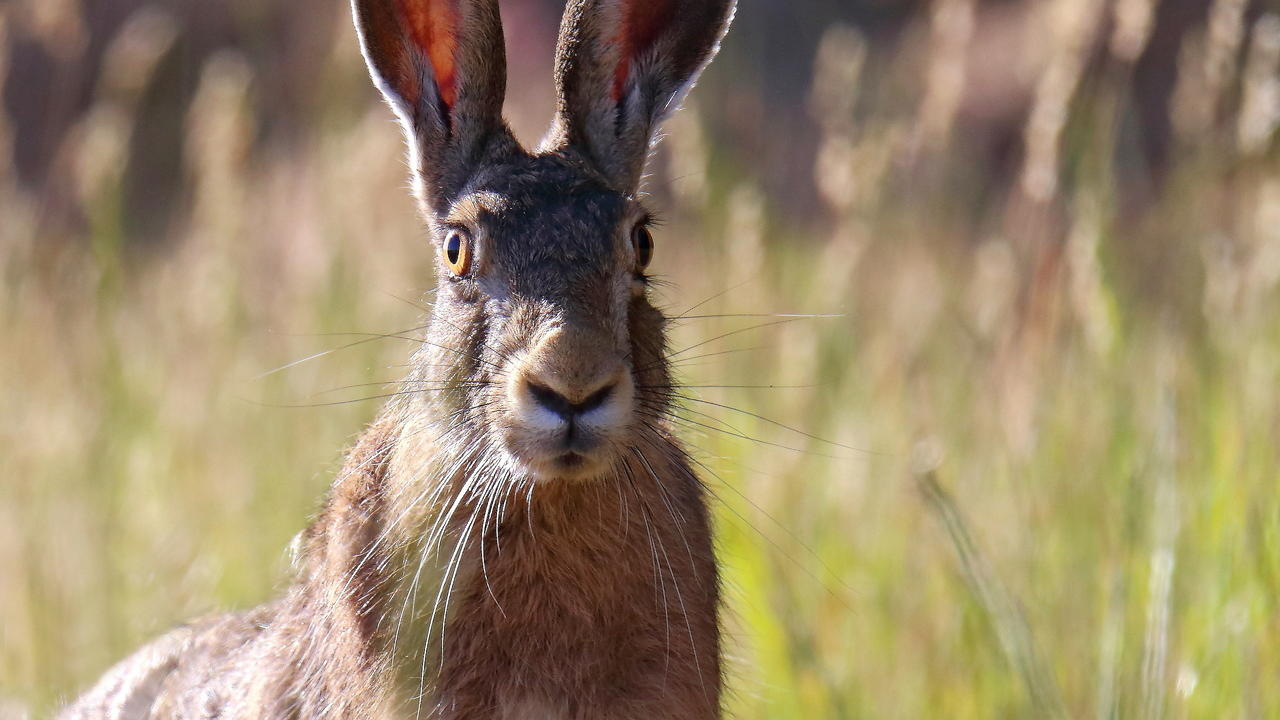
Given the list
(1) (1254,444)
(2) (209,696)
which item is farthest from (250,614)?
(1) (1254,444)

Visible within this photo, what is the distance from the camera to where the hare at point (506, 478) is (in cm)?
332

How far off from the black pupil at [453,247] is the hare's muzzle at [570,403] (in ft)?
1.86

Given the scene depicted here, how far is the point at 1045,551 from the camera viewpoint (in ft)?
15.4

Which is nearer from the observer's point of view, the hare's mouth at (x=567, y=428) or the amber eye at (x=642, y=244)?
the hare's mouth at (x=567, y=428)

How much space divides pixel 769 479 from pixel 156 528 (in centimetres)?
218

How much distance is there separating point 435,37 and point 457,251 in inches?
25.7

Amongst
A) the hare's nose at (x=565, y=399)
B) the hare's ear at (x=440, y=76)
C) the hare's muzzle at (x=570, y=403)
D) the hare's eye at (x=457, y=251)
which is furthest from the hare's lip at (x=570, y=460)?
the hare's ear at (x=440, y=76)

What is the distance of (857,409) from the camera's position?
19.4 feet

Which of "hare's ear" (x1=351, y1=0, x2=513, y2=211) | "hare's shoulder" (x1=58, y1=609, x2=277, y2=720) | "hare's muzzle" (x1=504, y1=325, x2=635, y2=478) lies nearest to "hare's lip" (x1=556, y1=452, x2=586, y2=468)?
"hare's muzzle" (x1=504, y1=325, x2=635, y2=478)

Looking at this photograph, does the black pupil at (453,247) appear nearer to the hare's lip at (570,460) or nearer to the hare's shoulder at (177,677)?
the hare's lip at (570,460)

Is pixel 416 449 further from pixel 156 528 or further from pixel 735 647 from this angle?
pixel 156 528

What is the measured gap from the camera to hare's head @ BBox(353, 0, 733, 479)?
3.16 metres

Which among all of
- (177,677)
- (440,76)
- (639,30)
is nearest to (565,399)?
(440,76)

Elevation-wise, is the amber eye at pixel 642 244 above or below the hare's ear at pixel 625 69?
below
